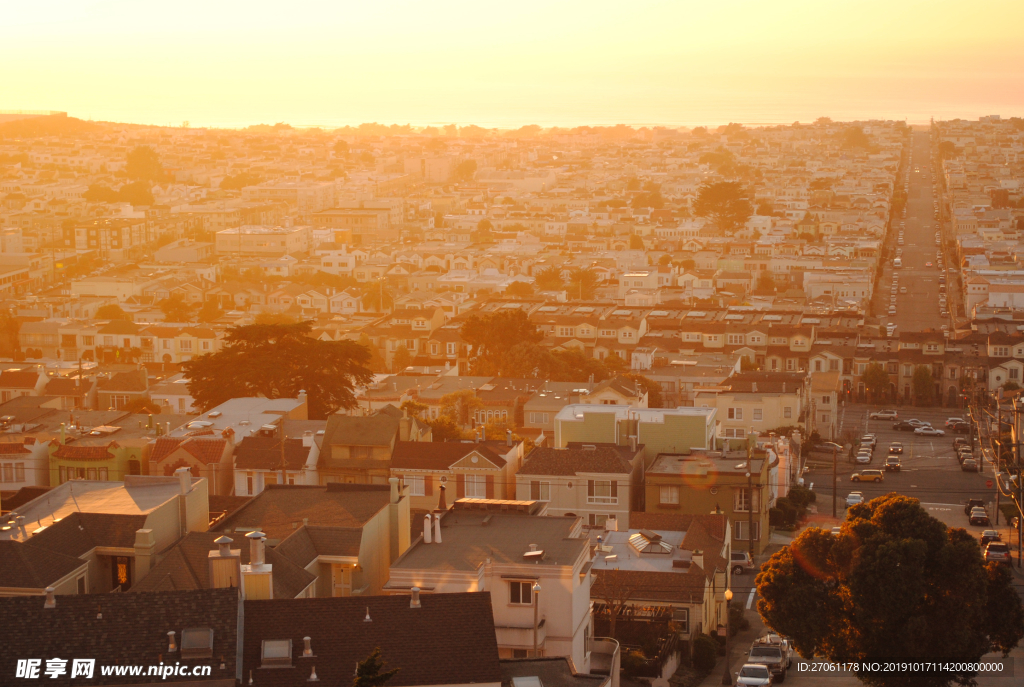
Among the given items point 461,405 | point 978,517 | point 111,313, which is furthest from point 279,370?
point 111,313

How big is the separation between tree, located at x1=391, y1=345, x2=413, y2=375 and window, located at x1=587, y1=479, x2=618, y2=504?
2346 centimetres

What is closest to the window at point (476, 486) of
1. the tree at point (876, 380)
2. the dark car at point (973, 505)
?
the dark car at point (973, 505)

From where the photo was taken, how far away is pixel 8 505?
1683cm

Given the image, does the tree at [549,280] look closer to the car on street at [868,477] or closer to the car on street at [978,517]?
the car on street at [868,477]

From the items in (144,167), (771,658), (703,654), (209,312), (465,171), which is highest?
(144,167)

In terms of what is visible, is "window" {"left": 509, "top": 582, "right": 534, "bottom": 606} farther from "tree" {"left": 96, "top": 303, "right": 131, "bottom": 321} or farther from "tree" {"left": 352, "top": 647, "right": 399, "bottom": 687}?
"tree" {"left": 96, "top": 303, "right": 131, "bottom": 321}

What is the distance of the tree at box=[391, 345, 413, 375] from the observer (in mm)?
43375

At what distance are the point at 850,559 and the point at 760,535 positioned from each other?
858 cm

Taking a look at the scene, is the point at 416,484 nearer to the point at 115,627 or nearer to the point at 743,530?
the point at 743,530

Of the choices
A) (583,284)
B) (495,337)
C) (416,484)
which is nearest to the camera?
(416,484)

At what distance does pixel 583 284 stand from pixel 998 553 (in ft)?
135

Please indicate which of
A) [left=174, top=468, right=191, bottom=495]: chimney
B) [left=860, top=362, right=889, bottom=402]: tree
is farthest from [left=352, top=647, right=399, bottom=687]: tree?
[left=860, top=362, right=889, bottom=402]: tree

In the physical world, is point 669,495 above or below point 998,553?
Answer: above

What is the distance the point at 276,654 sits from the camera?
9250 millimetres
